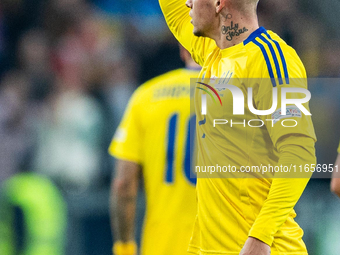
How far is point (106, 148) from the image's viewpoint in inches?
234

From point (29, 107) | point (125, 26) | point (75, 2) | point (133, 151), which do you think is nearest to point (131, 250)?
point (133, 151)

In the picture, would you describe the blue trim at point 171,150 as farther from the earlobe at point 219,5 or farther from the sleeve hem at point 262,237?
the sleeve hem at point 262,237

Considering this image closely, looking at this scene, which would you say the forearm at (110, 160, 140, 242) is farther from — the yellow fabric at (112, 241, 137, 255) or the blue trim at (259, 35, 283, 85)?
the blue trim at (259, 35, 283, 85)

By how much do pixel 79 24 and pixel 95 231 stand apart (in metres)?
3.34

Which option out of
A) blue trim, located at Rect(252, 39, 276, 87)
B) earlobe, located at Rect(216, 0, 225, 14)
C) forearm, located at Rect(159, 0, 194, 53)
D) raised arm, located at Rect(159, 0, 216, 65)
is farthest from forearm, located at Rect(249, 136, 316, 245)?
forearm, located at Rect(159, 0, 194, 53)

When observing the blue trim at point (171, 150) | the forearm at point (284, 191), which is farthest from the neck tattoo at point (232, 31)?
the blue trim at point (171, 150)

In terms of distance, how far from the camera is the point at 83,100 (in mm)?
6496

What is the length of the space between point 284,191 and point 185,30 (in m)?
1.21

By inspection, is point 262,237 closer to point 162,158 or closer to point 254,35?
point 254,35

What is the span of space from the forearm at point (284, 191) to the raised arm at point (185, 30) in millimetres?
894

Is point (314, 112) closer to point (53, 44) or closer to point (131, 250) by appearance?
point (131, 250)

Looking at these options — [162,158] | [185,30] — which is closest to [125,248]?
[162,158]

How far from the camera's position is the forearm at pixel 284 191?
2.14 metres

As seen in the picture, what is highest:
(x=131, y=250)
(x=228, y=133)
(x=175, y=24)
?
(x=175, y=24)
